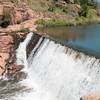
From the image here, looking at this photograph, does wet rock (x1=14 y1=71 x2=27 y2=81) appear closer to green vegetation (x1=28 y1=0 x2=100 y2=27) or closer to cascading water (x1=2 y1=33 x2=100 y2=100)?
cascading water (x1=2 y1=33 x2=100 y2=100)

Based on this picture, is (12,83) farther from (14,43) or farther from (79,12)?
(79,12)

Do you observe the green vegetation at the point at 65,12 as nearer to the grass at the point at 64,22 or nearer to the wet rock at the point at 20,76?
the grass at the point at 64,22

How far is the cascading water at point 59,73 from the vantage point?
19.1m

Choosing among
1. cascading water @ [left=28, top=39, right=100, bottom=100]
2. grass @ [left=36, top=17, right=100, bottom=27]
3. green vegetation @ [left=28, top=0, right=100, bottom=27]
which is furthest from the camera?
green vegetation @ [left=28, top=0, right=100, bottom=27]

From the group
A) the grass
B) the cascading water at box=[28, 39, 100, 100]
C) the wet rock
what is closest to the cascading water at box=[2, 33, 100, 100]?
the cascading water at box=[28, 39, 100, 100]

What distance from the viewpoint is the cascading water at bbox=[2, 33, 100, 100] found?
19.1m

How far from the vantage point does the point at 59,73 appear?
21969 mm

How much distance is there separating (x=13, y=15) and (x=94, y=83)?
2522 cm

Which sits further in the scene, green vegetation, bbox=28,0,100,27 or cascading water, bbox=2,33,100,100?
green vegetation, bbox=28,0,100,27


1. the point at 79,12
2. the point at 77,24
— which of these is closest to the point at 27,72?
the point at 77,24

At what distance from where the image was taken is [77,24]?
48031mm

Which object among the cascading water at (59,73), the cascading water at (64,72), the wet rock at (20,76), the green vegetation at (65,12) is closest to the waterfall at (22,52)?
the cascading water at (59,73)

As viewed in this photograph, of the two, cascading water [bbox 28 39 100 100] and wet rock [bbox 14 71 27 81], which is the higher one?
cascading water [bbox 28 39 100 100]

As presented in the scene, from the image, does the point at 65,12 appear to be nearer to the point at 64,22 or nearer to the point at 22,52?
the point at 64,22
